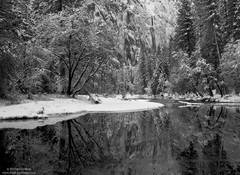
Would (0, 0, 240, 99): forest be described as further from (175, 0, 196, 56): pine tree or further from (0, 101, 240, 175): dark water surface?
(0, 101, 240, 175): dark water surface

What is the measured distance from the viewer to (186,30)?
3831 cm

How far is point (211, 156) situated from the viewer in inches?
233

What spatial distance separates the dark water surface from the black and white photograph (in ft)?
0.09

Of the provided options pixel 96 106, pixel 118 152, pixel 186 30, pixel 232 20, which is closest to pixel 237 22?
pixel 232 20

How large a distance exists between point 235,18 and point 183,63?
9927 mm

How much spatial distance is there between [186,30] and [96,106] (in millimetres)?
27812

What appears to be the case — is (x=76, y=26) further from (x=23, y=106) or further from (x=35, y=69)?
(x=23, y=106)

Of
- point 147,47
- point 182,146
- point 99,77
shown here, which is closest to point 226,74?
point 99,77

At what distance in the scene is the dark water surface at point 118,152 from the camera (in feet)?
16.5

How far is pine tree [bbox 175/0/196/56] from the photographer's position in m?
38.2

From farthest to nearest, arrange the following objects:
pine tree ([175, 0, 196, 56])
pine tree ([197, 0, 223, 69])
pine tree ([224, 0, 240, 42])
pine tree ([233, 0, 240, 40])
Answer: pine tree ([175, 0, 196, 56]) → pine tree ([197, 0, 223, 69]) → pine tree ([224, 0, 240, 42]) → pine tree ([233, 0, 240, 40])

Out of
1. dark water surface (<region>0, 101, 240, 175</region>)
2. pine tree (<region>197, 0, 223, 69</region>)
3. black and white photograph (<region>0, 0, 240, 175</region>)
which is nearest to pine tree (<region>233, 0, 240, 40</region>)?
black and white photograph (<region>0, 0, 240, 175</region>)

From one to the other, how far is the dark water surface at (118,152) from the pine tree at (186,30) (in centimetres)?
3129

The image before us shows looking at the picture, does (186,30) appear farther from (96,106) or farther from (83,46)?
(96,106)
